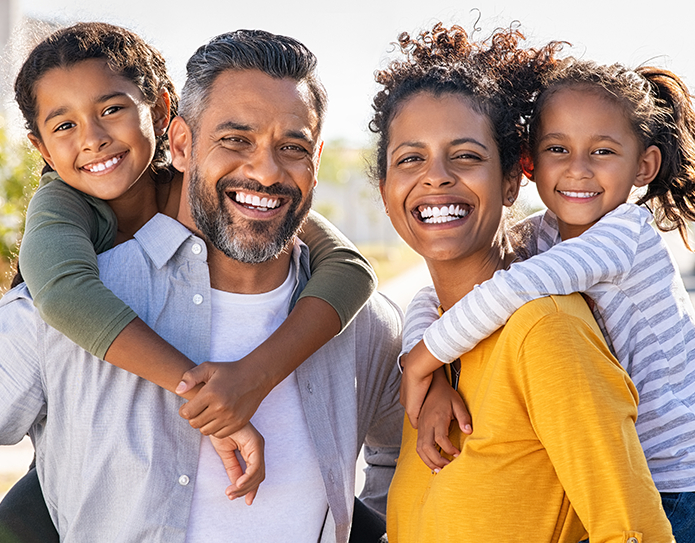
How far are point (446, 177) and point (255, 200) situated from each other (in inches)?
23.9

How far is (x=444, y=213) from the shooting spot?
209 cm

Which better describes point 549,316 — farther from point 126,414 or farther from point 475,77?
point 126,414

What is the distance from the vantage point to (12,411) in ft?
6.69

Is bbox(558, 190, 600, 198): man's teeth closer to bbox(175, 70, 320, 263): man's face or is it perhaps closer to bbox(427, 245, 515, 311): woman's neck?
bbox(427, 245, 515, 311): woman's neck

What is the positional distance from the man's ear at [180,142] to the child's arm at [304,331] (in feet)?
1.67

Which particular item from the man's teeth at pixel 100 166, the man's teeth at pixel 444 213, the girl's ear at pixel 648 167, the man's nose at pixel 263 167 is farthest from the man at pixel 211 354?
the girl's ear at pixel 648 167

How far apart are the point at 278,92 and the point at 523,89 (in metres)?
0.77

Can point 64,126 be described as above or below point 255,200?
above

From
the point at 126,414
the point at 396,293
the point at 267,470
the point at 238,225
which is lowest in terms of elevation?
the point at 396,293

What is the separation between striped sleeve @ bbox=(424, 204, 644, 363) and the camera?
1.83m

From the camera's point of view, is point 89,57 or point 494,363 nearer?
point 494,363

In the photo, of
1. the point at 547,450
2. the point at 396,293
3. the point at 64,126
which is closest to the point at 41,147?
the point at 64,126

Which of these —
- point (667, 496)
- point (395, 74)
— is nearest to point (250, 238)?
point (395, 74)

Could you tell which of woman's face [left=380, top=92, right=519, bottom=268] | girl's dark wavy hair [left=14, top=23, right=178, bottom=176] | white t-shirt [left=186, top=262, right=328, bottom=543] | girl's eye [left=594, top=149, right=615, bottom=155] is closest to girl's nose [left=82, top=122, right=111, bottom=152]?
girl's dark wavy hair [left=14, top=23, right=178, bottom=176]
